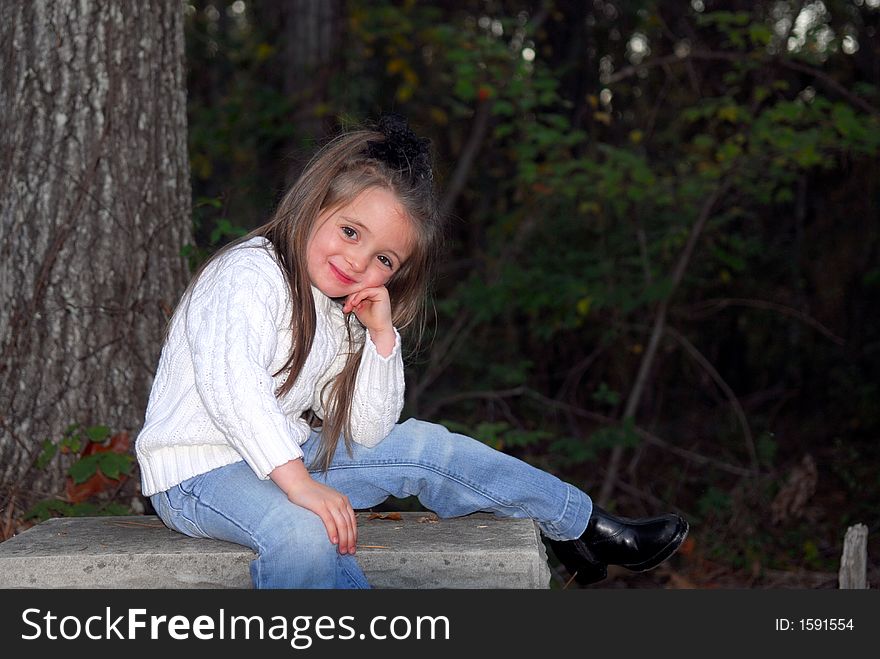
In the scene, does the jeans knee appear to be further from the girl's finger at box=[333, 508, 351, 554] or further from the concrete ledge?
the concrete ledge

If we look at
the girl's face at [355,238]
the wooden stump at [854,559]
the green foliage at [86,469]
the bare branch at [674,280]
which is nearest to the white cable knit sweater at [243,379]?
the girl's face at [355,238]

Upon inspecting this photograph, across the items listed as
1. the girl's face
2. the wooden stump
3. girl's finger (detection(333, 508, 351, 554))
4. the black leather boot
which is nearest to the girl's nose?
the girl's face

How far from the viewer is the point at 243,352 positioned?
2.57 m

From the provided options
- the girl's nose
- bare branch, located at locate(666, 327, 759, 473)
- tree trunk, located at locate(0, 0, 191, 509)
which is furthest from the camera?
bare branch, located at locate(666, 327, 759, 473)

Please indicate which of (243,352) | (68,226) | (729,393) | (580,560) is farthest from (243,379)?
(729,393)

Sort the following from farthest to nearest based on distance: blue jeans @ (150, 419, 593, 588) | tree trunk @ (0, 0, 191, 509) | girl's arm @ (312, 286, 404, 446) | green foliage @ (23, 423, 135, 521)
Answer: tree trunk @ (0, 0, 191, 509) < green foliage @ (23, 423, 135, 521) < blue jeans @ (150, 419, 593, 588) < girl's arm @ (312, 286, 404, 446)

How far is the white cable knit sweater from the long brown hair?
0.10 ft

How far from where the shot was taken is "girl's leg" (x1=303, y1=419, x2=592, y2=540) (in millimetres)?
3037

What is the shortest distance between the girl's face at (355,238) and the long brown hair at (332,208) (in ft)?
0.07

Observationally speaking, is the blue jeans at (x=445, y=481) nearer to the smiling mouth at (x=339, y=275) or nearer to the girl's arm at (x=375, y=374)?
the girl's arm at (x=375, y=374)

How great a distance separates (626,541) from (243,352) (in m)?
1.33

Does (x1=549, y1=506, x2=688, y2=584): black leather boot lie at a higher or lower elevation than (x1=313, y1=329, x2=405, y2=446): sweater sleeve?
lower

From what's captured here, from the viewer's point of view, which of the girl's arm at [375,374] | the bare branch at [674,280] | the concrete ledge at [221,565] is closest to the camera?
the concrete ledge at [221,565]

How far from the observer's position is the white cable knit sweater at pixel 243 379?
2539 mm
